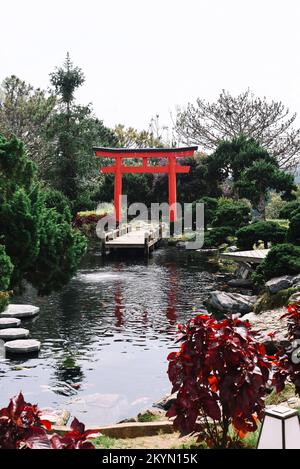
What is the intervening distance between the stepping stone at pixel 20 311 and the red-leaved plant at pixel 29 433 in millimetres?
11822

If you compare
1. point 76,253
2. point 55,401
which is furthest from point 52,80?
point 55,401

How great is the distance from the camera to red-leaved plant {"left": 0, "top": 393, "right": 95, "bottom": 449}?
13.1 feet

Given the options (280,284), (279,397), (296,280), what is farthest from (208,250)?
(279,397)

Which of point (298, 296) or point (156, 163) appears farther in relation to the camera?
point (156, 163)

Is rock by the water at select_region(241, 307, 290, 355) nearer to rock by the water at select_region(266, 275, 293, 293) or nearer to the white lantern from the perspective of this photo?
rock by the water at select_region(266, 275, 293, 293)

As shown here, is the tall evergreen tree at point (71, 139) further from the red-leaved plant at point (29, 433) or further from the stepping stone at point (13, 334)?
the red-leaved plant at point (29, 433)

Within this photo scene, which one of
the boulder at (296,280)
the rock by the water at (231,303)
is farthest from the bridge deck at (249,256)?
the boulder at (296,280)

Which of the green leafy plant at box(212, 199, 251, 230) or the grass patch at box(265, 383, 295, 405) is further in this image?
the green leafy plant at box(212, 199, 251, 230)

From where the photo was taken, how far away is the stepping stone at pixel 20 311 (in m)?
15.8

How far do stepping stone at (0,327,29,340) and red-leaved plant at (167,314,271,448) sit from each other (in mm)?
9194

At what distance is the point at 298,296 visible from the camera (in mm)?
14984

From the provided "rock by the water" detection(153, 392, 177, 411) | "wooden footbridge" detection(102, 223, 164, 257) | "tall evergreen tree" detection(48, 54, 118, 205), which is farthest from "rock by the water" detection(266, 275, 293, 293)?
"tall evergreen tree" detection(48, 54, 118, 205)
